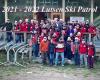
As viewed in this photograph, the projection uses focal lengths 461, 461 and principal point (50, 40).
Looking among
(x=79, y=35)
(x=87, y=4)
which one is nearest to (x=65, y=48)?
(x=79, y=35)

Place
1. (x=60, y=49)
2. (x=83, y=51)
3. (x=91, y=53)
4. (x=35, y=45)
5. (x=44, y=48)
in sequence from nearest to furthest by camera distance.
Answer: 1. (x=91, y=53)
2. (x=83, y=51)
3. (x=60, y=49)
4. (x=44, y=48)
5. (x=35, y=45)

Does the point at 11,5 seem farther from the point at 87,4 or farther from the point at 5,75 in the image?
the point at 5,75

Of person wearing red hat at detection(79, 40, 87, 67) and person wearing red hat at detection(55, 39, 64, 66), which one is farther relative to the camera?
person wearing red hat at detection(55, 39, 64, 66)

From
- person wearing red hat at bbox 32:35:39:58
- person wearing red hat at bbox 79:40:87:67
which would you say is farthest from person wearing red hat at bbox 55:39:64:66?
person wearing red hat at bbox 32:35:39:58

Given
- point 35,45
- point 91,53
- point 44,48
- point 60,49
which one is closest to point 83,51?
point 91,53

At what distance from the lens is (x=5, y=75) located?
81.8 feet

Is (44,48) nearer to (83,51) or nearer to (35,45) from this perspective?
(35,45)

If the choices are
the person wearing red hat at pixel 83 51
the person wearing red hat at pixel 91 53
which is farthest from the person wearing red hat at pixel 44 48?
the person wearing red hat at pixel 91 53

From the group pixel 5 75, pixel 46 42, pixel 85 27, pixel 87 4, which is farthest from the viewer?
pixel 87 4

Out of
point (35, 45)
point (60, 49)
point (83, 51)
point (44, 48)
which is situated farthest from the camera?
point (35, 45)

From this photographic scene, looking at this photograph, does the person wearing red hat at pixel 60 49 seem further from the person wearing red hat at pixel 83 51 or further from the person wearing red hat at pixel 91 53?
the person wearing red hat at pixel 91 53

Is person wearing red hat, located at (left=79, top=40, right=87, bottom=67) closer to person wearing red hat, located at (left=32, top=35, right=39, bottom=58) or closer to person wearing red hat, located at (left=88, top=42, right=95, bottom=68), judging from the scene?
person wearing red hat, located at (left=88, top=42, right=95, bottom=68)

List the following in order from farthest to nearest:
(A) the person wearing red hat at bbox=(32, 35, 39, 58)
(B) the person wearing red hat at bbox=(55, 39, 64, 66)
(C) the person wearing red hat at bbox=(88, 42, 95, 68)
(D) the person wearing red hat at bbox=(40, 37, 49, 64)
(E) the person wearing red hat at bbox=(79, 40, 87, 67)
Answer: (A) the person wearing red hat at bbox=(32, 35, 39, 58) → (D) the person wearing red hat at bbox=(40, 37, 49, 64) → (B) the person wearing red hat at bbox=(55, 39, 64, 66) → (E) the person wearing red hat at bbox=(79, 40, 87, 67) → (C) the person wearing red hat at bbox=(88, 42, 95, 68)

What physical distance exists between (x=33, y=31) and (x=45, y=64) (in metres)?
2.45
